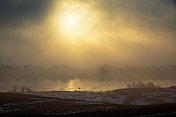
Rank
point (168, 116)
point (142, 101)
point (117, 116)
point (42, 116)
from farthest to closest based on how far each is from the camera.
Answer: point (142, 101) < point (42, 116) < point (117, 116) < point (168, 116)

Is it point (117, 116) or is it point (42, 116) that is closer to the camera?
point (117, 116)

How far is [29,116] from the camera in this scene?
7119 centimetres

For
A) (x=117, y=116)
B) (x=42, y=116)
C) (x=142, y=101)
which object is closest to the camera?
(x=117, y=116)

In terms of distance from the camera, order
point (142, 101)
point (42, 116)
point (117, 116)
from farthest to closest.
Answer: point (142, 101), point (42, 116), point (117, 116)

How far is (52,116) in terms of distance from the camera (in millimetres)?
68375

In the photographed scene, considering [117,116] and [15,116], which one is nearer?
[117,116]

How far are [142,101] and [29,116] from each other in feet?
424

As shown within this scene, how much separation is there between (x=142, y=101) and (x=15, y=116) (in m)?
133

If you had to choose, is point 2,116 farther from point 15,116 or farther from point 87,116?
point 87,116

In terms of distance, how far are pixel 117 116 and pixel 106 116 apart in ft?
14.5

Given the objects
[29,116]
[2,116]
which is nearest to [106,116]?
[29,116]

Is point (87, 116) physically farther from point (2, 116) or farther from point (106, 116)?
point (2, 116)

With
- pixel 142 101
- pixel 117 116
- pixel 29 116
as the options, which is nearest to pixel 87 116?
pixel 117 116

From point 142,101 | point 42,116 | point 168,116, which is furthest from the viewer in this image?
point 142,101
